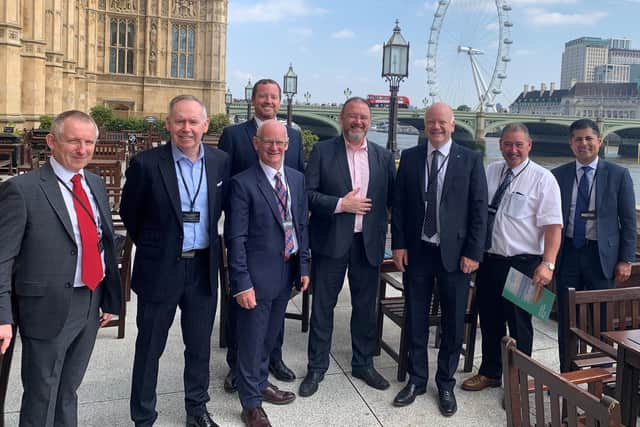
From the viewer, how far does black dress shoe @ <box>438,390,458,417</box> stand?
350 centimetres

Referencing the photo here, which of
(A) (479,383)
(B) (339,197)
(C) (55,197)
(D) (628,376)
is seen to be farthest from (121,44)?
(D) (628,376)

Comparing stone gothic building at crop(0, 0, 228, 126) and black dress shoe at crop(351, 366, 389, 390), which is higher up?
stone gothic building at crop(0, 0, 228, 126)

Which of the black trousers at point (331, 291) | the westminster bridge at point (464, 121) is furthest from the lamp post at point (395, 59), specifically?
the westminster bridge at point (464, 121)

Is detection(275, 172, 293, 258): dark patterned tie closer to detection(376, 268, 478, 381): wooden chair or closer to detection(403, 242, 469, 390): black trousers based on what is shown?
detection(403, 242, 469, 390): black trousers

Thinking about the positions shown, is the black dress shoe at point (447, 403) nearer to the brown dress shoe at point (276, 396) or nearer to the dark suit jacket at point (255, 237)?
the brown dress shoe at point (276, 396)

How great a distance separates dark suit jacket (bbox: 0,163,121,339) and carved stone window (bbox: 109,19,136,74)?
37807mm

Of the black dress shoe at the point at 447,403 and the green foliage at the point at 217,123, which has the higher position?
the green foliage at the point at 217,123

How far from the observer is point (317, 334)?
380cm

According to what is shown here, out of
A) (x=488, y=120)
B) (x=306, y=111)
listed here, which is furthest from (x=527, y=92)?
(x=306, y=111)

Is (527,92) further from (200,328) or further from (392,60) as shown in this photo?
(200,328)

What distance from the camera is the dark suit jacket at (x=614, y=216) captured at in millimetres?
3822

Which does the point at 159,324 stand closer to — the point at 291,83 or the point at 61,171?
the point at 61,171

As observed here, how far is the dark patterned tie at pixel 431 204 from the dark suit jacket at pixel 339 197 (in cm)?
30

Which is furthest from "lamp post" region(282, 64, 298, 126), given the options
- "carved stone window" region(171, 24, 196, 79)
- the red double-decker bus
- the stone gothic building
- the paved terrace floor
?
the red double-decker bus
